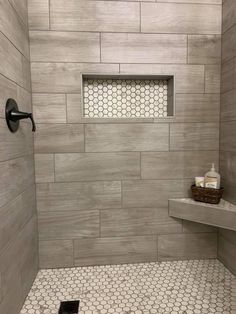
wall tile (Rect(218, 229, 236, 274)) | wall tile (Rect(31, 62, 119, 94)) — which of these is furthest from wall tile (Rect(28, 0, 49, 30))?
wall tile (Rect(218, 229, 236, 274))

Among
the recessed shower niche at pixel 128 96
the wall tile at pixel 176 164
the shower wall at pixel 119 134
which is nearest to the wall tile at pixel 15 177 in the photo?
the shower wall at pixel 119 134

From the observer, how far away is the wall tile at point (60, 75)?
146cm

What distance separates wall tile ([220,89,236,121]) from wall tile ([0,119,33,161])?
1.22 m

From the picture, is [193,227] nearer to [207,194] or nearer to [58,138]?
[207,194]

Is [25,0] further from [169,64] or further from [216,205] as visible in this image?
[216,205]

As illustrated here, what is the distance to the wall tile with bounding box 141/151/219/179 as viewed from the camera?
1.58 metres

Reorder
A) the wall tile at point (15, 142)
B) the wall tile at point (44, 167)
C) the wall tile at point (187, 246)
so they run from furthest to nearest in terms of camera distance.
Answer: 1. the wall tile at point (187, 246)
2. the wall tile at point (44, 167)
3. the wall tile at point (15, 142)

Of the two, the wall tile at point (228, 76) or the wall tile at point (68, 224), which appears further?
the wall tile at point (68, 224)

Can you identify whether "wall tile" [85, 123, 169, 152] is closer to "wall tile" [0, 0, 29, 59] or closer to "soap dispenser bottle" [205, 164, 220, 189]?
"soap dispenser bottle" [205, 164, 220, 189]

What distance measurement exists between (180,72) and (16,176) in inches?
45.9

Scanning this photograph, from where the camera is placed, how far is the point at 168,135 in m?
1.57

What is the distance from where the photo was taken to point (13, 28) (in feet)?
3.87

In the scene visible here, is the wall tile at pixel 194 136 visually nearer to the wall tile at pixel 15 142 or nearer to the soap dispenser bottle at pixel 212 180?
the soap dispenser bottle at pixel 212 180

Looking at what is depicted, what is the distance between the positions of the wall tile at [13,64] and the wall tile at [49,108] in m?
0.10
